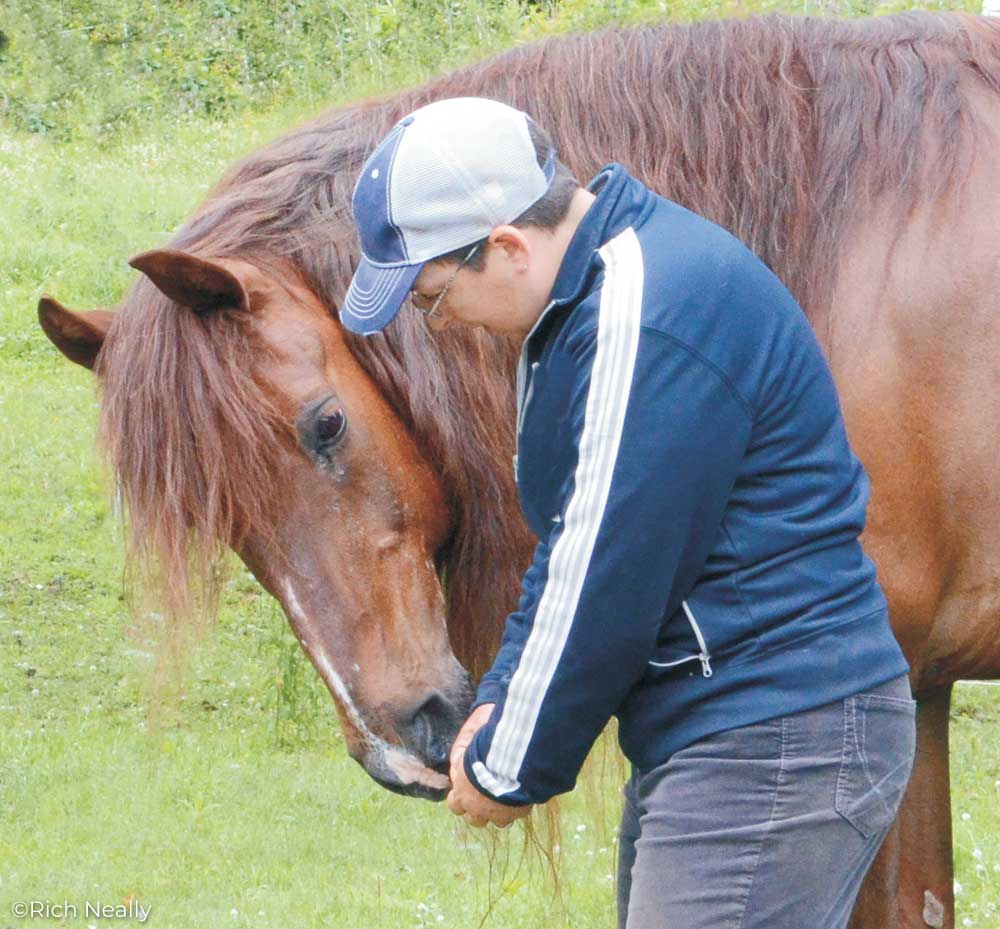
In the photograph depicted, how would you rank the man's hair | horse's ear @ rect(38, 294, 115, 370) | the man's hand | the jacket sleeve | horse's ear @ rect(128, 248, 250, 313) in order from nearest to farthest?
the jacket sleeve < the man's hair < the man's hand < horse's ear @ rect(128, 248, 250, 313) < horse's ear @ rect(38, 294, 115, 370)

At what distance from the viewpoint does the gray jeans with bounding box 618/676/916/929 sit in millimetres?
2068

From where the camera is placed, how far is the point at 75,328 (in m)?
2.97

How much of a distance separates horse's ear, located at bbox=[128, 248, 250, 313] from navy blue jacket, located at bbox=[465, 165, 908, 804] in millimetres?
789

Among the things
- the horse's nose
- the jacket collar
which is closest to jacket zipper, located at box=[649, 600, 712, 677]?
the jacket collar

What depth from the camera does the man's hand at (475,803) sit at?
217 centimetres

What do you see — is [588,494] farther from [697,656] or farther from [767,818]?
[767,818]

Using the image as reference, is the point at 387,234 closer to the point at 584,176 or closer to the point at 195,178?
the point at 584,176

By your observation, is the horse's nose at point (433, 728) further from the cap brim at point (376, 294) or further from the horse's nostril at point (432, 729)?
the cap brim at point (376, 294)

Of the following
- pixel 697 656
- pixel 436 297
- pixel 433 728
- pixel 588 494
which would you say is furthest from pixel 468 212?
pixel 433 728

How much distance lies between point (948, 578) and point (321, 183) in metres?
1.51

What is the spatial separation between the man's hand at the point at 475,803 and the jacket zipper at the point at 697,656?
31 cm

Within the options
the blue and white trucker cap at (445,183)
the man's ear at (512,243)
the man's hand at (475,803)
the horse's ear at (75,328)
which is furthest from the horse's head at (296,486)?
the man's ear at (512,243)

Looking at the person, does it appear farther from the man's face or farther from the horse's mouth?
the horse's mouth

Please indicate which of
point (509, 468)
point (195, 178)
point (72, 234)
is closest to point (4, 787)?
point (509, 468)
